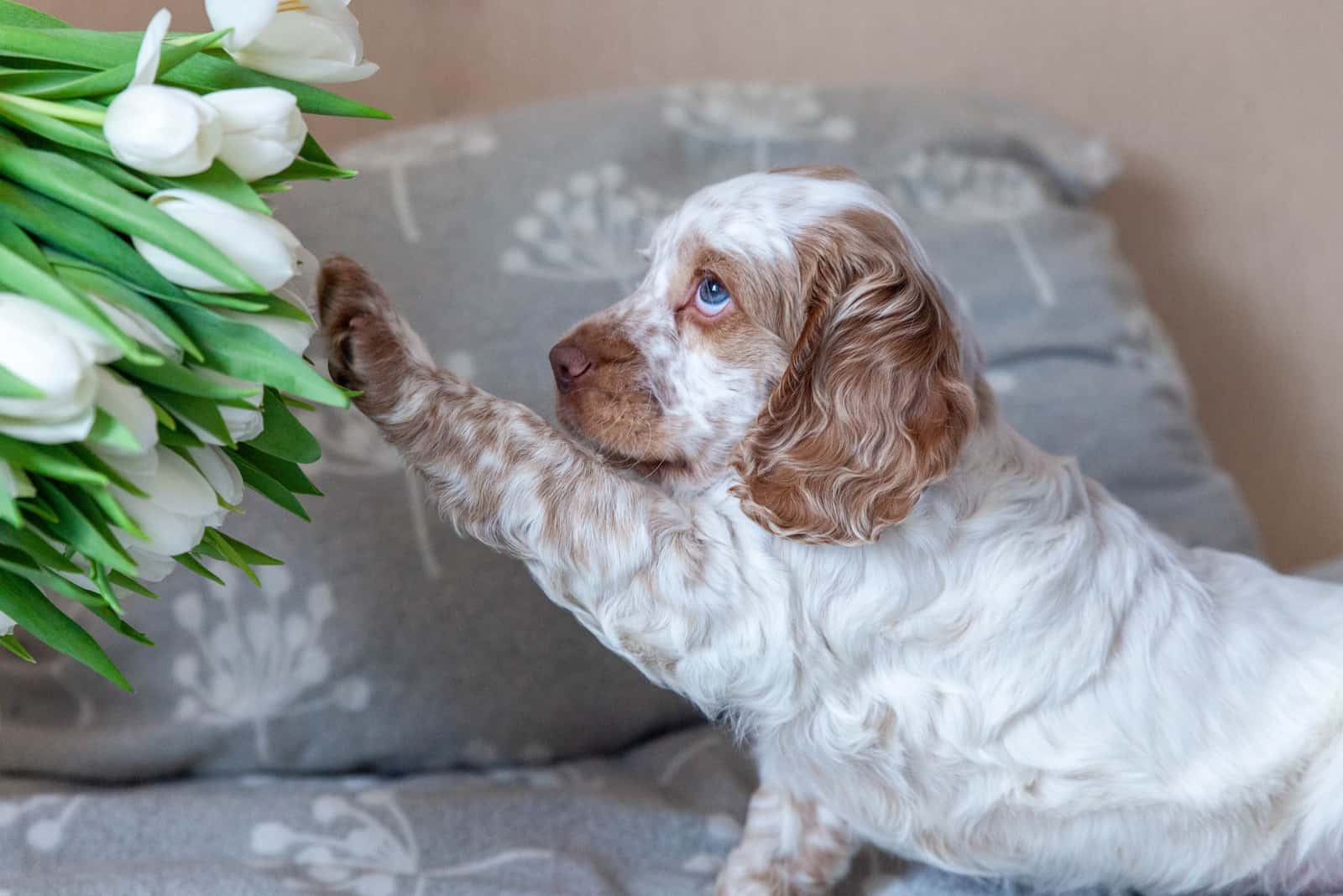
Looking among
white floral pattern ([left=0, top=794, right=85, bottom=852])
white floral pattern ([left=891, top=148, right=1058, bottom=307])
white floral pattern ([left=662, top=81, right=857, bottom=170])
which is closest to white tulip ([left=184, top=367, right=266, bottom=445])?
white floral pattern ([left=0, top=794, right=85, bottom=852])

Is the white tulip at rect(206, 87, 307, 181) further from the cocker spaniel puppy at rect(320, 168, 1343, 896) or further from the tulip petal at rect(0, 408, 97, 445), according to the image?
the cocker spaniel puppy at rect(320, 168, 1343, 896)

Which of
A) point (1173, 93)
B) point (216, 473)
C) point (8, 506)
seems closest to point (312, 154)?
point (216, 473)

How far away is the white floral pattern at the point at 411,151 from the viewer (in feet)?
5.89

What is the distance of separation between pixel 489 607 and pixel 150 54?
102cm

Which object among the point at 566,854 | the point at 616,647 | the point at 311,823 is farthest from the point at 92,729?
the point at 616,647

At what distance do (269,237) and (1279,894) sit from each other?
1.29 metres

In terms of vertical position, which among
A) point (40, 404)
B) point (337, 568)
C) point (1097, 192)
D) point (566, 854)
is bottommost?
point (566, 854)

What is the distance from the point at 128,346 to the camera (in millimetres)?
711

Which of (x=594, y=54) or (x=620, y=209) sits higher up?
(x=594, y=54)

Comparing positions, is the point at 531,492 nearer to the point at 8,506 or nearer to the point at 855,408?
Result: the point at 855,408

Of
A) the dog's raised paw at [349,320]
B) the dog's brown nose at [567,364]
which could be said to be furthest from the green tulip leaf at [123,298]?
the dog's brown nose at [567,364]

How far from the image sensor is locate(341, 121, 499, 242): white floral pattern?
5.89 feet

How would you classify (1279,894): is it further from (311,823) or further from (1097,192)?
(1097,192)

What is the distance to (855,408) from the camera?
1096mm
